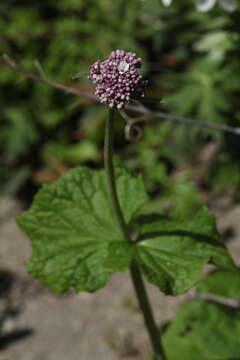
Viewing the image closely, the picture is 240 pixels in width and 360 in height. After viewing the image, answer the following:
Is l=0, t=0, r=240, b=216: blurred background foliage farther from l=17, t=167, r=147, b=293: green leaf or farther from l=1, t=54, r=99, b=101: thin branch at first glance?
l=17, t=167, r=147, b=293: green leaf

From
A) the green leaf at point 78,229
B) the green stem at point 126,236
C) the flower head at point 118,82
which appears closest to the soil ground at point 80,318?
the green stem at point 126,236

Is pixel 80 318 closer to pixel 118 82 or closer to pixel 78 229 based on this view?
pixel 78 229

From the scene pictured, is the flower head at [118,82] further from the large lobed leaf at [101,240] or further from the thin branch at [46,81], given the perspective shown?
the thin branch at [46,81]

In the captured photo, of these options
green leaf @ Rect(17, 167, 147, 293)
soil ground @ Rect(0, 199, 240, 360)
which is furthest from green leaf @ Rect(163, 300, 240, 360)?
green leaf @ Rect(17, 167, 147, 293)

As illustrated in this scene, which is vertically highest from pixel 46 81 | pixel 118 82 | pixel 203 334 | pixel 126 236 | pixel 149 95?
pixel 149 95

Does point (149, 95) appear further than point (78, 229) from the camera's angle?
Yes

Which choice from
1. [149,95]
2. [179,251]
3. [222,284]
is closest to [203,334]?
[222,284]

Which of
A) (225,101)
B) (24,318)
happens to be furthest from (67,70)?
(24,318)

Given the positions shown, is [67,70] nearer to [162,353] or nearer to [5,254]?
[5,254]
